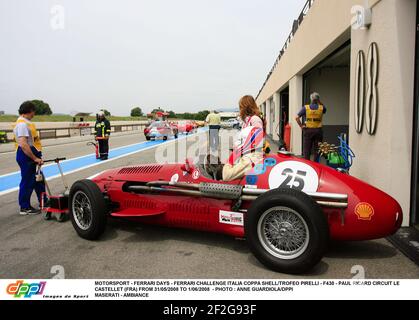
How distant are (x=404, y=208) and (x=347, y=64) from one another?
1137 cm

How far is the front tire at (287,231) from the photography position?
315cm

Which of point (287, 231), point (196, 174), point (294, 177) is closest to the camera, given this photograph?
point (287, 231)

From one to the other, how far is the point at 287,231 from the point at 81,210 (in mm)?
2664

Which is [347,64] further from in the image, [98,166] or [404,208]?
[404,208]

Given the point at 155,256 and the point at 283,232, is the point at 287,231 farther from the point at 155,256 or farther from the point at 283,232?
the point at 155,256

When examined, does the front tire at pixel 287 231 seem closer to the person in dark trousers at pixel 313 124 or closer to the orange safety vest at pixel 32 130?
the orange safety vest at pixel 32 130

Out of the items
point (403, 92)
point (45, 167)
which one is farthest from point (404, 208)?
point (45, 167)

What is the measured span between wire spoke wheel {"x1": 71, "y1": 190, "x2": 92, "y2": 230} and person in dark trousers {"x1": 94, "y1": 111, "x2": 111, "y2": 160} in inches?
321

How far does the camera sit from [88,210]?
14.9ft

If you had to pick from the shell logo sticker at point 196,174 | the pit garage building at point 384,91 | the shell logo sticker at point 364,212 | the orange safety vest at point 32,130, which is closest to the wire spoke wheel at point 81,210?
the shell logo sticker at point 196,174

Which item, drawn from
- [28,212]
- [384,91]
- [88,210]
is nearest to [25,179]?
[28,212]

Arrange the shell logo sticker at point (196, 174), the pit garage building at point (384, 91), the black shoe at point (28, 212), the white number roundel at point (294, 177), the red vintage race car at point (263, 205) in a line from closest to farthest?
the red vintage race car at point (263, 205) < the white number roundel at point (294, 177) < the shell logo sticker at point (196, 174) < the pit garage building at point (384, 91) < the black shoe at point (28, 212)

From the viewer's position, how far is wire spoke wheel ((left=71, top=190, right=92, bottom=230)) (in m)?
4.55
